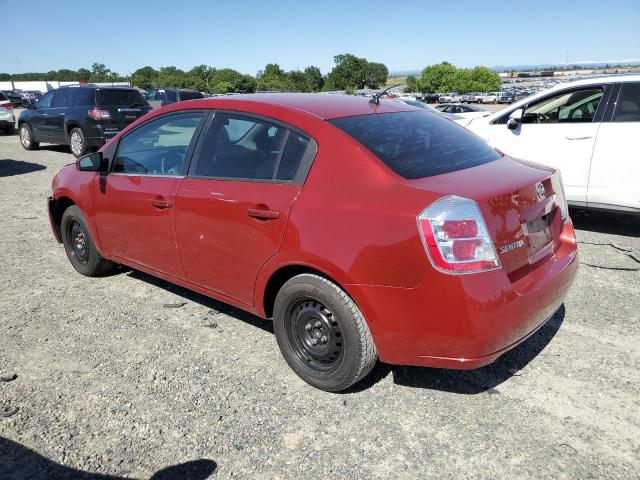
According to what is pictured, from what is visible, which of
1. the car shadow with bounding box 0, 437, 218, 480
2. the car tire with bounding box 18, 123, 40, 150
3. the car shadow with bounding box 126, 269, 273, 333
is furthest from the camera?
the car tire with bounding box 18, 123, 40, 150

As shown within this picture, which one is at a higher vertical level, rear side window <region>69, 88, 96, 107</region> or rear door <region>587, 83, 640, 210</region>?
rear side window <region>69, 88, 96, 107</region>

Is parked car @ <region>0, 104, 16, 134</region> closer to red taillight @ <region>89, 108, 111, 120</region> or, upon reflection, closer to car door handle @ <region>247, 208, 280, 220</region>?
red taillight @ <region>89, 108, 111, 120</region>

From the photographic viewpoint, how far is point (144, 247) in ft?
13.0

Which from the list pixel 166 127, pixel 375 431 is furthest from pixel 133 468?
pixel 166 127

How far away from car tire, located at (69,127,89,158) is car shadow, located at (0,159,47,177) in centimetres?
103

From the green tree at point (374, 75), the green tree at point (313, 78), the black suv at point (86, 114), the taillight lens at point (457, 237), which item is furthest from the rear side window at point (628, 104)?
the green tree at point (374, 75)

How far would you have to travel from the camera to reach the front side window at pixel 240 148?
10.3 ft

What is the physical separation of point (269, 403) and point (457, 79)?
104m

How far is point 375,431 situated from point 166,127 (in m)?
2.71

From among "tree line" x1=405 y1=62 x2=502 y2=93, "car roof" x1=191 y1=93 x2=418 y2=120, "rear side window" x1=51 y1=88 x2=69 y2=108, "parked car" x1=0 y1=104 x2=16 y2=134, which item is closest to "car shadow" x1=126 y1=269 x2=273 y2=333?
"car roof" x1=191 y1=93 x2=418 y2=120

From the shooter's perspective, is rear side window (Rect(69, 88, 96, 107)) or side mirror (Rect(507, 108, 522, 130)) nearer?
side mirror (Rect(507, 108, 522, 130))

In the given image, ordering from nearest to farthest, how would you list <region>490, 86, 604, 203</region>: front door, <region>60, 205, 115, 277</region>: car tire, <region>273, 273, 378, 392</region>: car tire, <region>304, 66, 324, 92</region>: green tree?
<region>273, 273, 378, 392</region>: car tire → <region>60, 205, 115, 277</region>: car tire → <region>490, 86, 604, 203</region>: front door → <region>304, 66, 324, 92</region>: green tree

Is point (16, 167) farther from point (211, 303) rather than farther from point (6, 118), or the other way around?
point (211, 303)

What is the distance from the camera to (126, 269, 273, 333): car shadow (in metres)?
3.91
